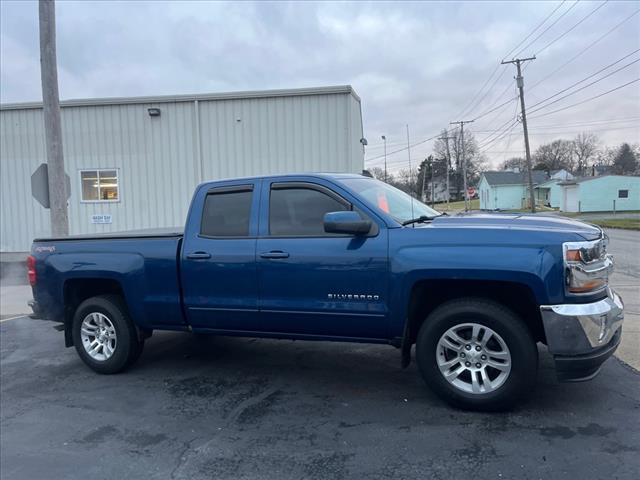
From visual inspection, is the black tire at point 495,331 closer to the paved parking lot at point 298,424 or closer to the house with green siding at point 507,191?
the paved parking lot at point 298,424

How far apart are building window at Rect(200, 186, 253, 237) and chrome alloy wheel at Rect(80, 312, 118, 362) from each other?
159 cm

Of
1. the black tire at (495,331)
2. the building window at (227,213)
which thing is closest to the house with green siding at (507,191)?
the building window at (227,213)

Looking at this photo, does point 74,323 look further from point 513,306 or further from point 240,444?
point 513,306

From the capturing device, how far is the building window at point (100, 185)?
1627 cm

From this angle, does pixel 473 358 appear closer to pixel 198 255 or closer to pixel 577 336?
pixel 577 336

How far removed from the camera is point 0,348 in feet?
22.6

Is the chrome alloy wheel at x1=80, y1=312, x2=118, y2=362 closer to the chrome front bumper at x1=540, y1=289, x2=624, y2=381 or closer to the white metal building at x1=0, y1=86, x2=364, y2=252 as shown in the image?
the chrome front bumper at x1=540, y1=289, x2=624, y2=381

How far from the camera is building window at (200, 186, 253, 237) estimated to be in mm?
4848

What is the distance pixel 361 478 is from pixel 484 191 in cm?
7303

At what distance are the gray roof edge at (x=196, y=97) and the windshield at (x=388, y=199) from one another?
10.0 m

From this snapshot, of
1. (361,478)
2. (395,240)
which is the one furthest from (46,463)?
(395,240)

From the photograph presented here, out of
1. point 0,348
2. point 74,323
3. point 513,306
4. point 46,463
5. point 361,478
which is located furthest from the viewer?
point 0,348

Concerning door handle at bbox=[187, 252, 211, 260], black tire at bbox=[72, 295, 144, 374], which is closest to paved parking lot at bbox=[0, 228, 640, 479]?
black tire at bbox=[72, 295, 144, 374]

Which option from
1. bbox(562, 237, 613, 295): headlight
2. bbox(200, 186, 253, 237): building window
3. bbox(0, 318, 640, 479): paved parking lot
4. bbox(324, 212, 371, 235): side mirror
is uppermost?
bbox(200, 186, 253, 237): building window
